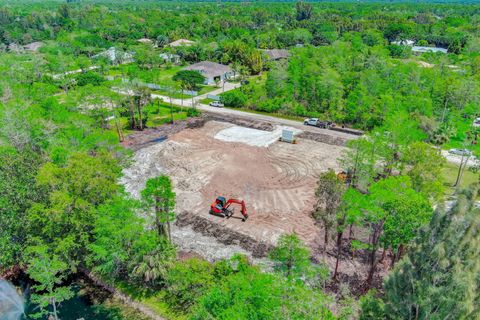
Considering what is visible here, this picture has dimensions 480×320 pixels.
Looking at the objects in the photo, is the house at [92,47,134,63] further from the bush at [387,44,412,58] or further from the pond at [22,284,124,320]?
the pond at [22,284,124,320]

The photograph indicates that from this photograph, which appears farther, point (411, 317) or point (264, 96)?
point (264, 96)

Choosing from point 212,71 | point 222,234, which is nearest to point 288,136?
point 222,234

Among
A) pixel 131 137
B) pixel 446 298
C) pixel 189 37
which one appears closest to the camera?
pixel 446 298

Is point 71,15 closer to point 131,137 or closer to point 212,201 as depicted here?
point 131,137

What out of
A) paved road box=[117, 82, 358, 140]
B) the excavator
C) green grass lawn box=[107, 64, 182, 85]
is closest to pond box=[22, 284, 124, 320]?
the excavator

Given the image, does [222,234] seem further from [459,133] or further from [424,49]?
[424,49]

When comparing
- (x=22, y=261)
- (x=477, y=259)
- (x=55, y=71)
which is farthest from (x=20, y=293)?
(x=55, y=71)

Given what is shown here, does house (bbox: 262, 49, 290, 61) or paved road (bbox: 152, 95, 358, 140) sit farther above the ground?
house (bbox: 262, 49, 290, 61)
